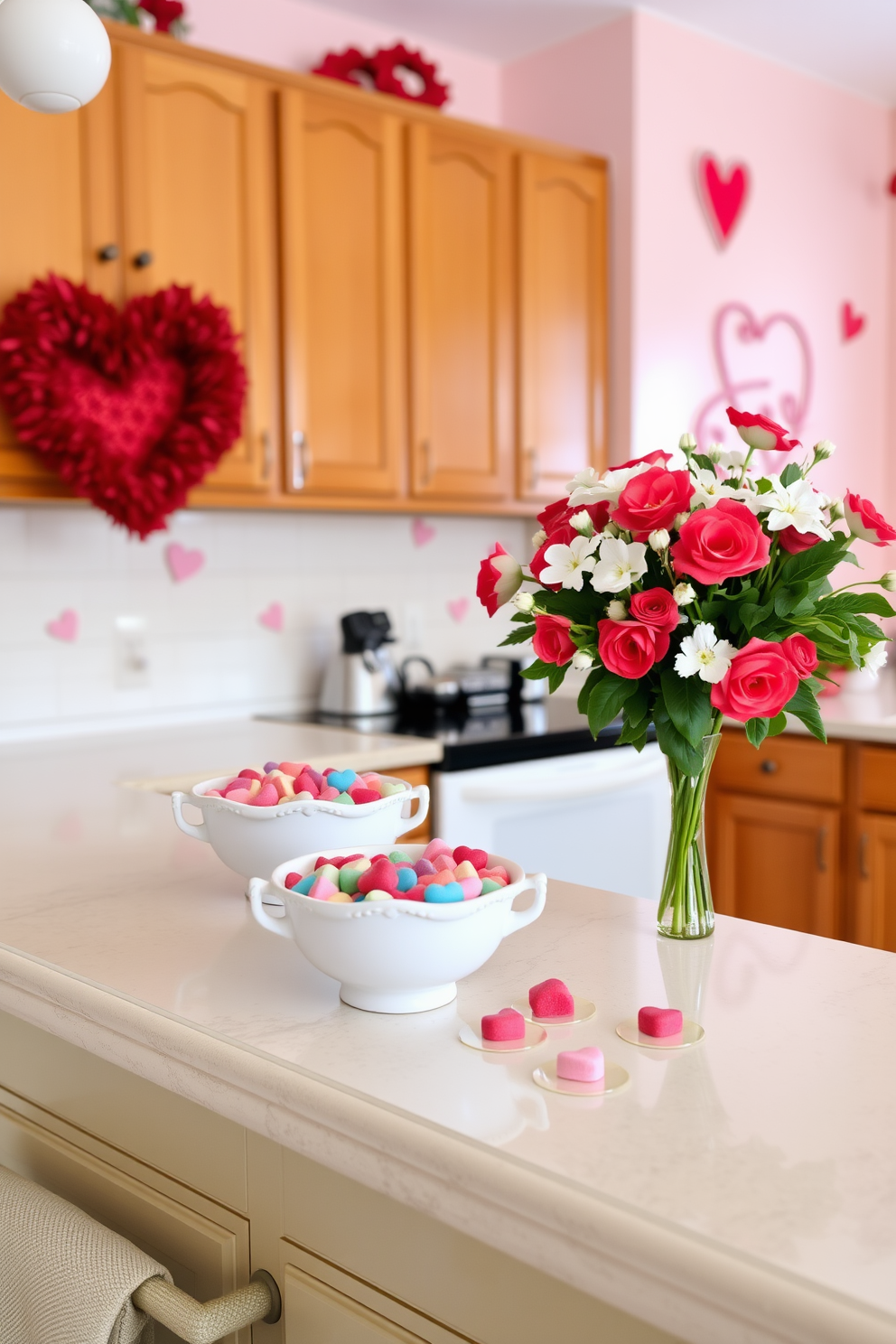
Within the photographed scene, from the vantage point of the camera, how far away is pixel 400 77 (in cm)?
309

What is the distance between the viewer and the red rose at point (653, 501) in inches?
40.1

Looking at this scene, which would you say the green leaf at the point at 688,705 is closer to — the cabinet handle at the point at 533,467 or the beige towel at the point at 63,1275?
the beige towel at the point at 63,1275

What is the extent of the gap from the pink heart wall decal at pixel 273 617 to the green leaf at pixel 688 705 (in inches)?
78.9

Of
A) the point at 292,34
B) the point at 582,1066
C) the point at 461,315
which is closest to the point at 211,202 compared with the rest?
the point at 461,315

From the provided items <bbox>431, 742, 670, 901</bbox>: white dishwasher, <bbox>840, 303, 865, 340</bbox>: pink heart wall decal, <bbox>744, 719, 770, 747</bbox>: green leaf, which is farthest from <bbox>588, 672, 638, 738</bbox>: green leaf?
<bbox>840, 303, 865, 340</bbox>: pink heart wall decal

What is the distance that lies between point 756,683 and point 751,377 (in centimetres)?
276

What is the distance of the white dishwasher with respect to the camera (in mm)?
2514

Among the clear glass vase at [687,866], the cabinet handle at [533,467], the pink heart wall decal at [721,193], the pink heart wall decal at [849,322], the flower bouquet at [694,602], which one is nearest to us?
the flower bouquet at [694,602]

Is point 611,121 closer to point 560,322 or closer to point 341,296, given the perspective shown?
point 560,322

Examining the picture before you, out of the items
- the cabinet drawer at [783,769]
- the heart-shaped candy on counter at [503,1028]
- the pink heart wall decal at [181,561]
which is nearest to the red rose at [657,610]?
the heart-shaped candy on counter at [503,1028]

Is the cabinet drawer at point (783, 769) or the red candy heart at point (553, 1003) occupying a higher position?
the red candy heart at point (553, 1003)

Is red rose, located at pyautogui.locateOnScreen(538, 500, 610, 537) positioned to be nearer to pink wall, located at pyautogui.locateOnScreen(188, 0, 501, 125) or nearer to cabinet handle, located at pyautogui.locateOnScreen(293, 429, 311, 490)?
cabinet handle, located at pyautogui.locateOnScreen(293, 429, 311, 490)

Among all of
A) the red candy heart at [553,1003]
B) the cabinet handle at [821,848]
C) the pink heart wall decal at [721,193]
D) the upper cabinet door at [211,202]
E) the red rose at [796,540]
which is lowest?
the cabinet handle at [821,848]

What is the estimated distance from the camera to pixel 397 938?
0.88 m
